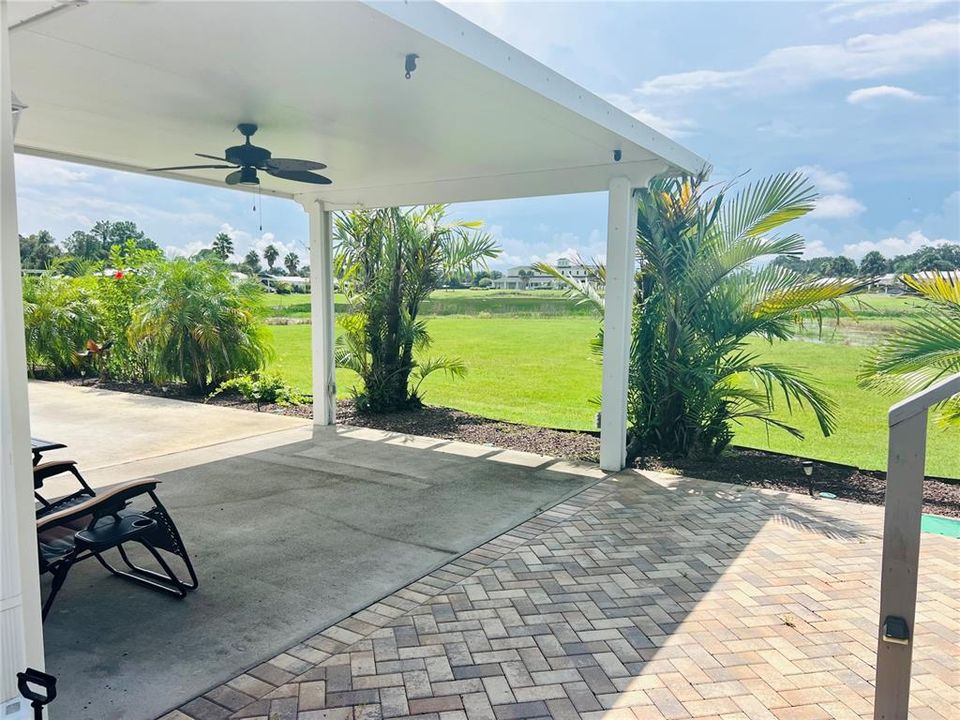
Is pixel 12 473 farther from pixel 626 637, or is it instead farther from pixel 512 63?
pixel 512 63

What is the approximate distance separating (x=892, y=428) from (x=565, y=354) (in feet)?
36.4

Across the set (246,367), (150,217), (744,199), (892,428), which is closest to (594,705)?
(892,428)

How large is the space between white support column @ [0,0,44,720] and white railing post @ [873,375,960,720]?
2663 millimetres

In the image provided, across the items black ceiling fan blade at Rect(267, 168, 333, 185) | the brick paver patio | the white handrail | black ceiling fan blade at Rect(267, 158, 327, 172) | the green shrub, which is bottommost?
the brick paver patio

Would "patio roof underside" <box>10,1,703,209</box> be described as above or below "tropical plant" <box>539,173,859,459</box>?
above

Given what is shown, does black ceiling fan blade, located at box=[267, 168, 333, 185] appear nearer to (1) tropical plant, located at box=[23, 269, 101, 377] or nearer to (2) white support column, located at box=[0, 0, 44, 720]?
(2) white support column, located at box=[0, 0, 44, 720]

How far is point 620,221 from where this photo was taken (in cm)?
595

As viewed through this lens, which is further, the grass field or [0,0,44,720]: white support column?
the grass field

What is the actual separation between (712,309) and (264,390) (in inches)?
265

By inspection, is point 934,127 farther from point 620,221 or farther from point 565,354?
point 620,221

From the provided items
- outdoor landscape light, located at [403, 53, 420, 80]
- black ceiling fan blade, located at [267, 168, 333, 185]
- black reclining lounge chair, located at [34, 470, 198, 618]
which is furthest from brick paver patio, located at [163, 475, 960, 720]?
black ceiling fan blade, located at [267, 168, 333, 185]

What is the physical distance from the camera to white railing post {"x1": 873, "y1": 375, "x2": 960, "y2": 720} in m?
1.77

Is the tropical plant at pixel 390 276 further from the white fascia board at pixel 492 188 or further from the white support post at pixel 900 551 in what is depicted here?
the white support post at pixel 900 551

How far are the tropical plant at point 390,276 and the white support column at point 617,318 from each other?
3020mm
